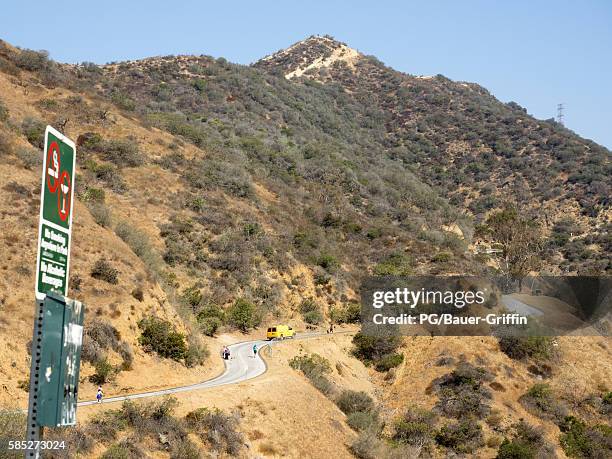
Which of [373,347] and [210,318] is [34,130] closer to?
[210,318]

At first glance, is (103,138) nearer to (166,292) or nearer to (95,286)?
(166,292)

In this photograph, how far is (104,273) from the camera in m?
33.8

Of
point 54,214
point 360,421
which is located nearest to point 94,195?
point 360,421

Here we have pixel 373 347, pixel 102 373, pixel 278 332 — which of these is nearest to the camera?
pixel 102 373

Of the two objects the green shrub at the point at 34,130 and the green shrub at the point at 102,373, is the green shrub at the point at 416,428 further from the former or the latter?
the green shrub at the point at 34,130

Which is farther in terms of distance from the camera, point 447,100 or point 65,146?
point 447,100

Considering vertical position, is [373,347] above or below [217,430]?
below

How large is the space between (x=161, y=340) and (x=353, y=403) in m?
9.89

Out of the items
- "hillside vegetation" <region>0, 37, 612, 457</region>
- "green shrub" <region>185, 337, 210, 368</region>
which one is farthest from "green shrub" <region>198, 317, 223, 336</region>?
"green shrub" <region>185, 337, 210, 368</region>

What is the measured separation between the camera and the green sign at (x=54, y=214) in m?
6.96

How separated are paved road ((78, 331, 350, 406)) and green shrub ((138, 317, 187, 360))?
2.25 metres

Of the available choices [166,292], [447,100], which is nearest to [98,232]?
[166,292]

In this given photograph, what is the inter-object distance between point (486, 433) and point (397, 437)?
203 inches

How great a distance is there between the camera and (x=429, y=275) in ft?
192
